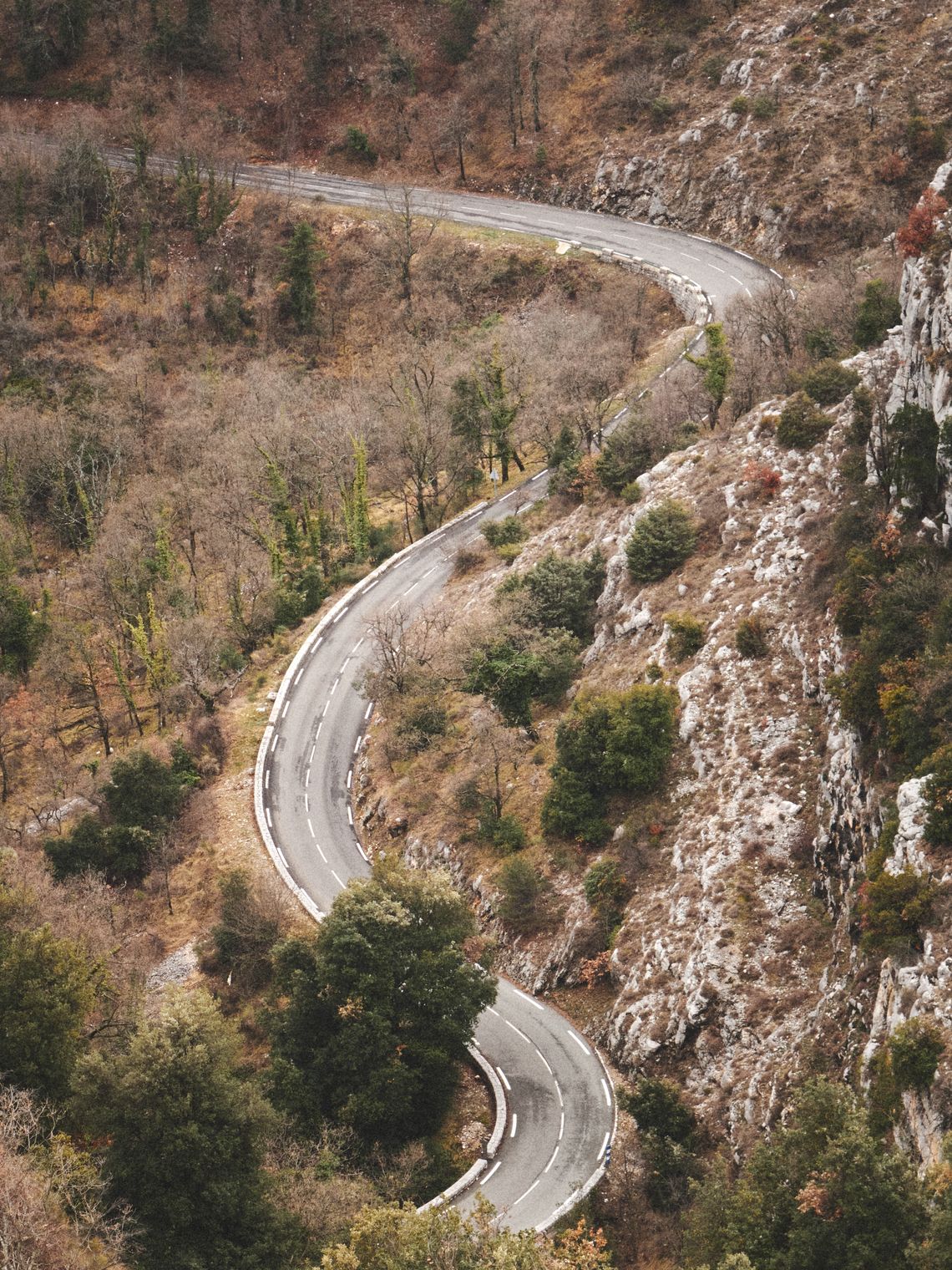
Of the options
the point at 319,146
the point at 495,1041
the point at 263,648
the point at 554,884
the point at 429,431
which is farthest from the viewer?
the point at 319,146

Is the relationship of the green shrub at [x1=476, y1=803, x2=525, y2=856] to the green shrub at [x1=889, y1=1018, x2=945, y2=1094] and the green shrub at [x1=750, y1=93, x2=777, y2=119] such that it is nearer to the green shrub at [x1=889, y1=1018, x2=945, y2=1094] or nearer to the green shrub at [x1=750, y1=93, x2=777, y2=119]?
the green shrub at [x1=889, y1=1018, x2=945, y2=1094]

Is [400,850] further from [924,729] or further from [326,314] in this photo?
[326,314]

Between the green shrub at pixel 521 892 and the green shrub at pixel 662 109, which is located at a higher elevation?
the green shrub at pixel 662 109

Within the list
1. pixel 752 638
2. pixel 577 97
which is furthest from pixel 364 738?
pixel 577 97

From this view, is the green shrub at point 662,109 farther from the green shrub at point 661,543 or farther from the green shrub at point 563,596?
the green shrub at point 661,543

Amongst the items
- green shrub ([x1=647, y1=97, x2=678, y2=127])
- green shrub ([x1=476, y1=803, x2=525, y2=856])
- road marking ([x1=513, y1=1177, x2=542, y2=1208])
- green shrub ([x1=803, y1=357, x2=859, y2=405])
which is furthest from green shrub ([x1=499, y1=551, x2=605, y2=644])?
green shrub ([x1=647, y1=97, x2=678, y2=127])

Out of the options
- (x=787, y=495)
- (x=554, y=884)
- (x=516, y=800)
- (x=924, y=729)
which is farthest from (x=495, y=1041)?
(x=787, y=495)

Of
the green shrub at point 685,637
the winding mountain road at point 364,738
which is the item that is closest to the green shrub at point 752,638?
the green shrub at point 685,637
